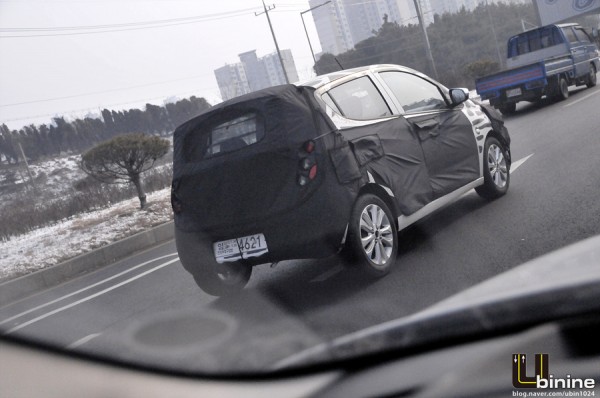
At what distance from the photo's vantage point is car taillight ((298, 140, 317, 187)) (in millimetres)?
4984

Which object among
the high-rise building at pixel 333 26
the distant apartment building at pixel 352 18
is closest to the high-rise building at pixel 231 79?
the distant apartment building at pixel 352 18

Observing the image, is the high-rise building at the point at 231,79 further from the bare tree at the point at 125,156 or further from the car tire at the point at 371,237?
the car tire at the point at 371,237

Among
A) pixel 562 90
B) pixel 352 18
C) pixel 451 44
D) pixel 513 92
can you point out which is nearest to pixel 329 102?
pixel 513 92

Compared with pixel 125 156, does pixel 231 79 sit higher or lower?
higher

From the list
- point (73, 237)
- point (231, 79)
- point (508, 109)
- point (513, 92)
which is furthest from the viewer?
point (231, 79)

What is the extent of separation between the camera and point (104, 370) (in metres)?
2.29

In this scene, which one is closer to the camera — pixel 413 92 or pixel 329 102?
pixel 329 102

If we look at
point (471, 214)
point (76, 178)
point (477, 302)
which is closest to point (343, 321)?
point (477, 302)

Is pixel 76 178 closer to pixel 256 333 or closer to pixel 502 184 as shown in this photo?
pixel 502 184

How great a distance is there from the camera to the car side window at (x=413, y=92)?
6.34 m

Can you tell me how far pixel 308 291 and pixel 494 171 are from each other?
118 inches

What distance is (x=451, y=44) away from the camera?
4794 centimetres

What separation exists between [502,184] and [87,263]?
6.64m

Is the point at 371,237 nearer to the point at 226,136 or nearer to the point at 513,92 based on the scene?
the point at 226,136
